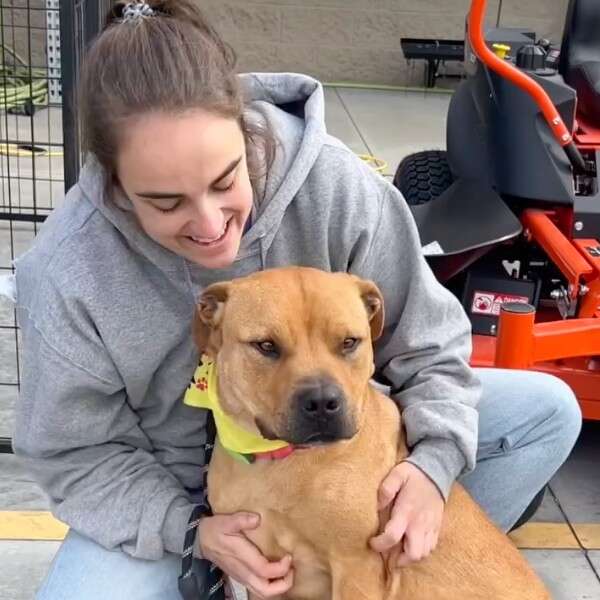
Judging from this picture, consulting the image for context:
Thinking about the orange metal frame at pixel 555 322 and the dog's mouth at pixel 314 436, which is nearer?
the dog's mouth at pixel 314 436

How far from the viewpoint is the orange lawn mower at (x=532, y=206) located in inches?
133

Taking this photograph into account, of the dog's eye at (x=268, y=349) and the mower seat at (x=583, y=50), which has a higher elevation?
the mower seat at (x=583, y=50)

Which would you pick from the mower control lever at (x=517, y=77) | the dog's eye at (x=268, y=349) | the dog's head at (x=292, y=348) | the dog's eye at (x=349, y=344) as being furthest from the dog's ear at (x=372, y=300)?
the mower control lever at (x=517, y=77)

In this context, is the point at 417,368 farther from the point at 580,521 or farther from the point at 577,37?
the point at 577,37

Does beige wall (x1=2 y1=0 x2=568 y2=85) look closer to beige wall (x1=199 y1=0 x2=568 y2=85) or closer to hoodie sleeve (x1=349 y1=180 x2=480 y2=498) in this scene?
beige wall (x1=199 y1=0 x2=568 y2=85)

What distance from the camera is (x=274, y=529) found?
222 cm

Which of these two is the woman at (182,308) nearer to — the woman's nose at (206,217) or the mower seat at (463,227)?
the woman's nose at (206,217)

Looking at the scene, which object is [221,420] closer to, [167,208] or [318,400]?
[318,400]

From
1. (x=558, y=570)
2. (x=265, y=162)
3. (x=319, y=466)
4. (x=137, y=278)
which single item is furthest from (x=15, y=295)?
(x=558, y=570)

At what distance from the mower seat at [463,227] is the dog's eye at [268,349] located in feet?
5.00

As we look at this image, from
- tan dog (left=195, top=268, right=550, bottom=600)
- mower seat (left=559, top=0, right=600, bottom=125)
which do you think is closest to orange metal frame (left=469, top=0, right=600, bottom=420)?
mower seat (left=559, top=0, right=600, bottom=125)

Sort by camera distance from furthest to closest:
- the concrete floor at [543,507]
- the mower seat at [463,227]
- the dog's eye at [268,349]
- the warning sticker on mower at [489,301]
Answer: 1. the warning sticker on mower at [489,301]
2. the mower seat at [463,227]
3. the concrete floor at [543,507]
4. the dog's eye at [268,349]

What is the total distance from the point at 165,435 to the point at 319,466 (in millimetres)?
456

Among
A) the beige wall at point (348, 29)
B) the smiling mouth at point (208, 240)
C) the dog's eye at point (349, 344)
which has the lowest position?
the beige wall at point (348, 29)
